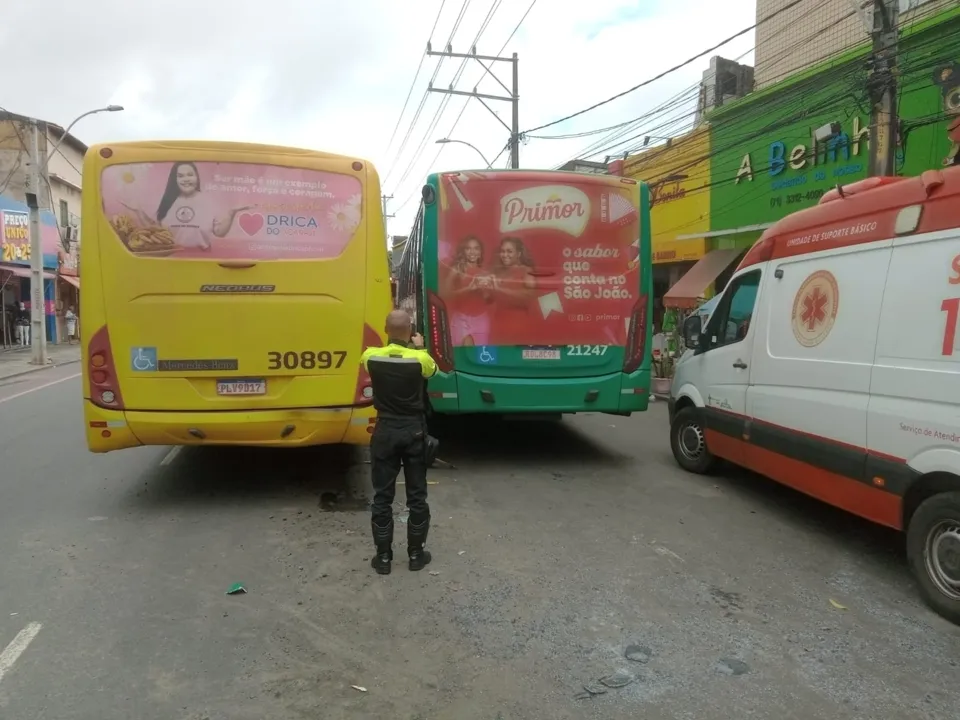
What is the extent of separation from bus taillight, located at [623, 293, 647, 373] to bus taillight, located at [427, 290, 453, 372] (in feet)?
6.11

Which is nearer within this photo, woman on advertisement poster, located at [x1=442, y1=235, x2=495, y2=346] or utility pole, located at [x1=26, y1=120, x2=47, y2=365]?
woman on advertisement poster, located at [x1=442, y1=235, x2=495, y2=346]

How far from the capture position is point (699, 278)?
637 inches

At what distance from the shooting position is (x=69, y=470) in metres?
7.33

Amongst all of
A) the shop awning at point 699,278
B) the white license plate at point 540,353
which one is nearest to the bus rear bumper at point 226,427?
the white license plate at point 540,353

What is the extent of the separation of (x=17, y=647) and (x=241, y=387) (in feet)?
8.26

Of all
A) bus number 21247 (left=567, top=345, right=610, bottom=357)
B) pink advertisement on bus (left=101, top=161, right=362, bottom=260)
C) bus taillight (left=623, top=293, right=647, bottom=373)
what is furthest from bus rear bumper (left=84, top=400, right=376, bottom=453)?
bus taillight (left=623, top=293, right=647, bottom=373)

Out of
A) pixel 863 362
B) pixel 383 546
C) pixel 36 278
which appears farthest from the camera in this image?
pixel 36 278

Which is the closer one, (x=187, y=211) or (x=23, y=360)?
(x=187, y=211)

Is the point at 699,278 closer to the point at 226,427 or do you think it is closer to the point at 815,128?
the point at 815,128

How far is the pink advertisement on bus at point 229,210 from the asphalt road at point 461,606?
2154 millimetres

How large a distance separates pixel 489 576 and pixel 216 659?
1.71 meters

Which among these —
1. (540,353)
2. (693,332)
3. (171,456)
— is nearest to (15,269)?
(171,456)

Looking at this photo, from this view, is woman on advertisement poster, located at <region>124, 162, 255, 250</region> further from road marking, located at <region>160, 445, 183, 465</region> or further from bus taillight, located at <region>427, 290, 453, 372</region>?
road marking, located at <region>160, 445, 183, 465</region>

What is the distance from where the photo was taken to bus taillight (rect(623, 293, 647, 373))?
7.43 meters
